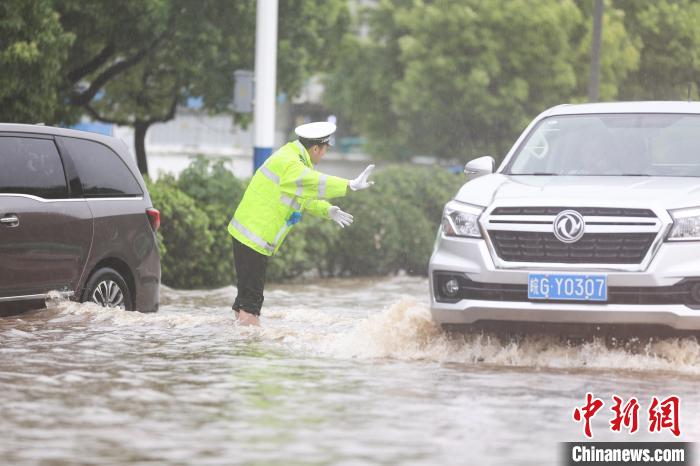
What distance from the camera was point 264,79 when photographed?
67.9 ft

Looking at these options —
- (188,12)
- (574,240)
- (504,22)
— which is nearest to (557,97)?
(504,22)

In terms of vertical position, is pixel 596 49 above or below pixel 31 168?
above

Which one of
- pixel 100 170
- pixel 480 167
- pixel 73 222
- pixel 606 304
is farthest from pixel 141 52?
pixel 606 304

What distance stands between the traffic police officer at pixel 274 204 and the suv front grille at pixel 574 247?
2.32 meters

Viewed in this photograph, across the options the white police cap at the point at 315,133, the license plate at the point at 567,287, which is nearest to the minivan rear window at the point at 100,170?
the white police cap at the point at 315,133

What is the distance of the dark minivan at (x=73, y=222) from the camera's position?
37.9ft

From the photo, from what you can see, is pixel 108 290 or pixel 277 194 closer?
pixel 277 194

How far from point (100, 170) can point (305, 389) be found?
4253 millimetres

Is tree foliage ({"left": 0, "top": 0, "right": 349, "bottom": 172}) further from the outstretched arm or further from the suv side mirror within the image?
the suv side mirror

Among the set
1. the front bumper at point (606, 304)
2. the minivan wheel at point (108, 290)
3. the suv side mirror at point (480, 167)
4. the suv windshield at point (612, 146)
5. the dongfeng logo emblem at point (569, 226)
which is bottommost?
the minivan wheel at point (108, 290)

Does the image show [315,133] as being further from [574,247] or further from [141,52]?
[141,52]

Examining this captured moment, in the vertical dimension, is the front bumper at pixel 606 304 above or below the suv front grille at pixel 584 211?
below

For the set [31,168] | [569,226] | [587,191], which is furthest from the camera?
[31,168]

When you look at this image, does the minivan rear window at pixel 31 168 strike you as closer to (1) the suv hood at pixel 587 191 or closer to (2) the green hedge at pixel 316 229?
(1) the suv hood at pixel 587 191
